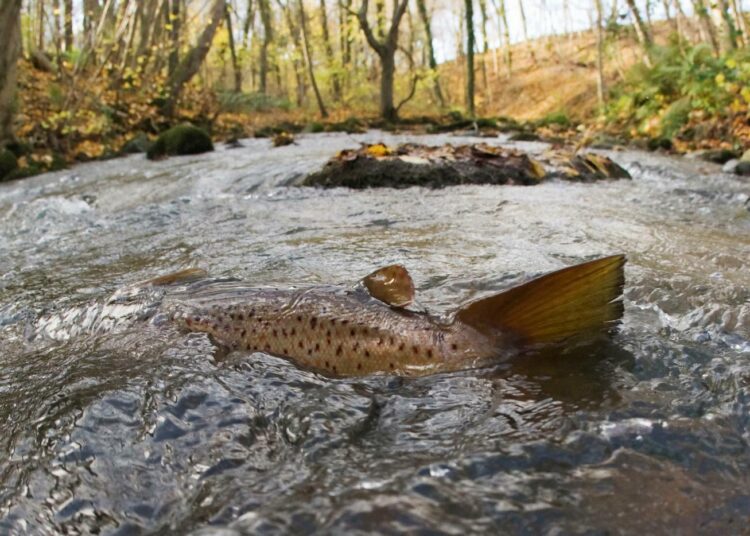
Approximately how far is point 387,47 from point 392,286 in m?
20.2

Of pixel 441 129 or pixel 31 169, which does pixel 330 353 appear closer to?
pixel 31 169

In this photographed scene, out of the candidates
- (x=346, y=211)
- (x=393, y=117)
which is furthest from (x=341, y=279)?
(x=393, y=117)

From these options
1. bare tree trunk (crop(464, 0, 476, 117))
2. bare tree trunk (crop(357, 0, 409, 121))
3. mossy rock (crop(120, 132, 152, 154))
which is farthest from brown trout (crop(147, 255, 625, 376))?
bare tree trunk (crop(464, 0, 476, 117))

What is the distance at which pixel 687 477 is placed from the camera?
1293mm

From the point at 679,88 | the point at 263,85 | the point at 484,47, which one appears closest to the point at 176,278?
the point at 679,88

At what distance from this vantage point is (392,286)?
1.97 meters

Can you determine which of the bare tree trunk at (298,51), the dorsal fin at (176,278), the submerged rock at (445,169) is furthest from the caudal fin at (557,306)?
the bare tree trunk at (298,51)

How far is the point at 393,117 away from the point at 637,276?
1913 cm

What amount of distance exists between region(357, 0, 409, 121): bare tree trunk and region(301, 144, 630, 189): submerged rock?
1322cm

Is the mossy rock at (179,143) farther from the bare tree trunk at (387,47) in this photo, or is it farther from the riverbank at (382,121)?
the bare tree trunk at (387,47)

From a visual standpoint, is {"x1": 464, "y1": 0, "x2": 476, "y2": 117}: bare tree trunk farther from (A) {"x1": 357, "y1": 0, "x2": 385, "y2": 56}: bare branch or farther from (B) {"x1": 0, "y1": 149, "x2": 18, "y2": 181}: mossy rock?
(B) {"x1": 0, "y1": 149, "x2": 18, "y2": 181}: mossy rock

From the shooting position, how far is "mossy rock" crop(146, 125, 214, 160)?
1165 cm

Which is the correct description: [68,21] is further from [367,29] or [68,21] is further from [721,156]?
[721,156]

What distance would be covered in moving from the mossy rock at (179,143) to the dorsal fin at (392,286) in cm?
1065
